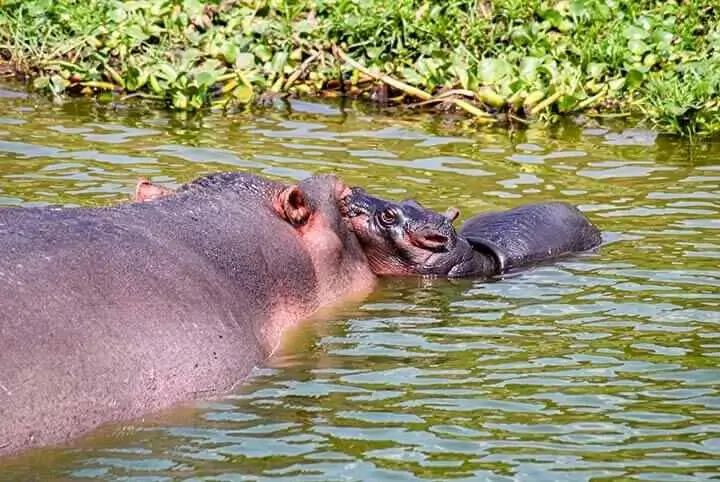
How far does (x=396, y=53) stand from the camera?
12406mm

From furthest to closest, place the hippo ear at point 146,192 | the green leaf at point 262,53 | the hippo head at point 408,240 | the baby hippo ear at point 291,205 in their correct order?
the green leaf at point 262,53 < the hippo head at point 408,240 < the hippo ear at point 146,192 < the baby hippo ear at point 291,205

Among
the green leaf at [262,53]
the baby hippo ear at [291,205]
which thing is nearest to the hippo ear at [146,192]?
the baby hippo ear at [291,205]

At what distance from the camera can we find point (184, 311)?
5.68m

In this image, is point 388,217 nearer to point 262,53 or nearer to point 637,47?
point 262,53

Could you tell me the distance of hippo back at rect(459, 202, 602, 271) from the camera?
314 inches

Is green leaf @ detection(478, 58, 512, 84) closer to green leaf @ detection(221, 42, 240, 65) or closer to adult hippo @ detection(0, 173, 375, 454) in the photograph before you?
green leaf @ detection(221, 42, 240, 65)

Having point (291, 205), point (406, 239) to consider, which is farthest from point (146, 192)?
point (406, 239)

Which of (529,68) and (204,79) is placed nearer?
(204,79)

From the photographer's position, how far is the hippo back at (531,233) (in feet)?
26.2

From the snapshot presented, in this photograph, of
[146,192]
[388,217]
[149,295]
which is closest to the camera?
[149,295]

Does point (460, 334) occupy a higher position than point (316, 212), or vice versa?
point (316, 212)

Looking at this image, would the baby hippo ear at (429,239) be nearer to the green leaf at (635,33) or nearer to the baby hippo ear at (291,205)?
the baby hippo ear at (291,205)

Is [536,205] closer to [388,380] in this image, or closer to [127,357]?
[388,380]

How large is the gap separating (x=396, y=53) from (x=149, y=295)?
7078 mm
